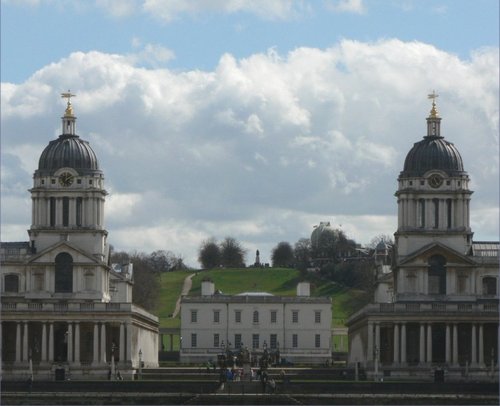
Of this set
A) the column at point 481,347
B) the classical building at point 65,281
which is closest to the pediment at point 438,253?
the column at point 481,347

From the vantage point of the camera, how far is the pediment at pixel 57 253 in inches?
5684

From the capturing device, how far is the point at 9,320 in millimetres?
141875

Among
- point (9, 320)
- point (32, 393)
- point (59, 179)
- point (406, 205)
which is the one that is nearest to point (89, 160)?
point (59, 179)

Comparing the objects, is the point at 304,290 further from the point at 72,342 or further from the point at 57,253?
the point at 72,342

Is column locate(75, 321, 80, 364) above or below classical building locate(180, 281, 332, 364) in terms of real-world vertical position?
below

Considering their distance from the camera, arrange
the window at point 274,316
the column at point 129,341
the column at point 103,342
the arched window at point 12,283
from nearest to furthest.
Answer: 1. the column at point 103,342
2. the column at point 129,341
3. the arched window at point 12,283
4. the window at point 274,316

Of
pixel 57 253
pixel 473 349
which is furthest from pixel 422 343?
pixel 57 253

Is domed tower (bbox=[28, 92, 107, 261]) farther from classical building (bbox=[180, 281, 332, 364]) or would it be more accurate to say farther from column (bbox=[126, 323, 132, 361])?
classical building (bbox=[180, 281, 332, 364])

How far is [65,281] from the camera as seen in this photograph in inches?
5723

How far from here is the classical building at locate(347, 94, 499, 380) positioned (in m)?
141

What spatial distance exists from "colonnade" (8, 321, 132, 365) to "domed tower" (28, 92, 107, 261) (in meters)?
5.77

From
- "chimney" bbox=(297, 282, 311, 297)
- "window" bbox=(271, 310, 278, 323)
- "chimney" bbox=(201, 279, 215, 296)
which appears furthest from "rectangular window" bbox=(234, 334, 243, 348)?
"chimney" bbox=(297, 282, 311, 297)

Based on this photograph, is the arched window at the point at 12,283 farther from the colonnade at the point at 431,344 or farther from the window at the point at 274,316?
the window at the point at 274,316

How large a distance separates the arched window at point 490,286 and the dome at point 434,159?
7587 mm
